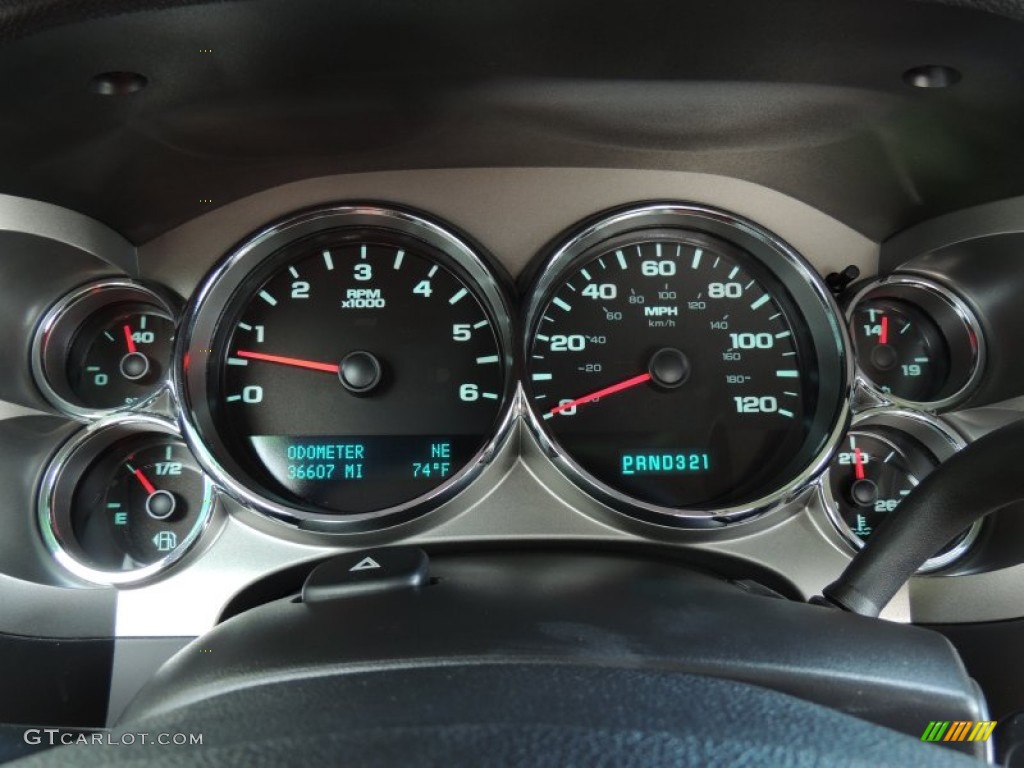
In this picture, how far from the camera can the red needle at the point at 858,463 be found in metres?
2.17

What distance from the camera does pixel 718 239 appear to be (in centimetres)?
225

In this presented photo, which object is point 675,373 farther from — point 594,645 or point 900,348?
point 594,645

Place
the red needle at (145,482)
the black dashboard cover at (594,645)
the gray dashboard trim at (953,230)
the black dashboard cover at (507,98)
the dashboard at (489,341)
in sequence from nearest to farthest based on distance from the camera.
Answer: the black dashboard cover at (594,645), the black dashboard cover at (507,98), the dashboard at (489,341), the gray dashboard trim at (953,230), the red needle at (145,482)

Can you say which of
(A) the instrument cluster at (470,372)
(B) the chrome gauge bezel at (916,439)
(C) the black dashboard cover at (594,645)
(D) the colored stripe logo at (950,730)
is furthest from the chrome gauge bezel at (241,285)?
(D) the colored stripe logo at (950,730)

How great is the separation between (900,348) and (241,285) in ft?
5.08

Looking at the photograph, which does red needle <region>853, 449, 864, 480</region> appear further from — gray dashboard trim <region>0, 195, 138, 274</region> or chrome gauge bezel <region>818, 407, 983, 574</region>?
gray dashboard trim <region>0, 195, 138, 274</region>

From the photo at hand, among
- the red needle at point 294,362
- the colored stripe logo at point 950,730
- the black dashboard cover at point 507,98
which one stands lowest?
the colored stripe logo at point 950,730

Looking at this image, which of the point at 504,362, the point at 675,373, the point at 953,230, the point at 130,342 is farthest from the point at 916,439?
the point at 130,342

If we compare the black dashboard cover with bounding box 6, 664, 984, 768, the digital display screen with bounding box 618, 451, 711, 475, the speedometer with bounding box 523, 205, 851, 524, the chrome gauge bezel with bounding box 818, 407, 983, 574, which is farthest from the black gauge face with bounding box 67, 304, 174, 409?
the chrome gauge bezel with bounding box 818, 407, 983, 574

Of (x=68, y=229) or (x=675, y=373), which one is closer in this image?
(x=68, y=229)

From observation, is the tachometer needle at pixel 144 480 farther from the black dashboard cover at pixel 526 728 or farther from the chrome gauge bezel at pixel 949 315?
the chrome gauge bezel at pixel 949 315

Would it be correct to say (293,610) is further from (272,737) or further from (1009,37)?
(1009,37)

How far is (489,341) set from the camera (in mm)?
2168

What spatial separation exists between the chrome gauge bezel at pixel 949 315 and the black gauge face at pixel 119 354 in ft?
5.11
